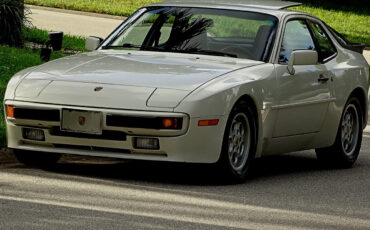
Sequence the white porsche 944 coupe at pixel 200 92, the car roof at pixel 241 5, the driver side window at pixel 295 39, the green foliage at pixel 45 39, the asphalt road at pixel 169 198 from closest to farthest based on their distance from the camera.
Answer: the asphalt road at pixel 169 198, the white porsche 944 coupe at pixel 200 92, the driver side window at pixel 295 39, the car roof at pixel 241 5, the green foliage at pixel 45 39

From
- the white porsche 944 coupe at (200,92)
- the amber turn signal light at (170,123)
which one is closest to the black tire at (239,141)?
the white porsche 944 coupe at (200,92)

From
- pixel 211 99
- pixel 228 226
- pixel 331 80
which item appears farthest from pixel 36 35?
pixel 228 226

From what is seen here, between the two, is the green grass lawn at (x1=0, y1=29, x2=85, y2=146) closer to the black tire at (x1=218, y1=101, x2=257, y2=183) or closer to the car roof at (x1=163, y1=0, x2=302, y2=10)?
the car roof at (x1=163, y1=0, x2=302, y2=10)

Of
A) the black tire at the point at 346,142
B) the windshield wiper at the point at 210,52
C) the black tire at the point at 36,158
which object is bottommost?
the black tire at the point at 346,142

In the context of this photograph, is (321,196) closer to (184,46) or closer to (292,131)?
(292,131)

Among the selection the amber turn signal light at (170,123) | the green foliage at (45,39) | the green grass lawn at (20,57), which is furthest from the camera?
the green foliage at (45,39)

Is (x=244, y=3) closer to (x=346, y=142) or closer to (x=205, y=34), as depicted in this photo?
(x=205, y=34)

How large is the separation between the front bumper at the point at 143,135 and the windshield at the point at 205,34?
55.8 inches

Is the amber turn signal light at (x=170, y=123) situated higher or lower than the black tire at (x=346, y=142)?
higher

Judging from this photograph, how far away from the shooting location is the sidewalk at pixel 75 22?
27.2 meters

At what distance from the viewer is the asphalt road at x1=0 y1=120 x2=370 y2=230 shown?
7.23 metres

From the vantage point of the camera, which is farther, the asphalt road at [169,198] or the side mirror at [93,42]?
the side mirror at [93,42]

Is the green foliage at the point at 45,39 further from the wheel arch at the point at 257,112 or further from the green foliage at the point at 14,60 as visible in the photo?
the wheel arch at the point at 257,112

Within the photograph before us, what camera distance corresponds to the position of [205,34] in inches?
398
